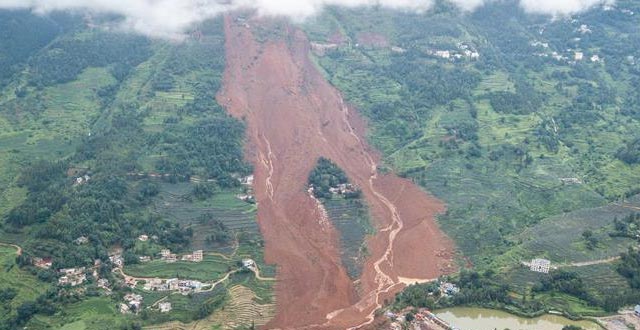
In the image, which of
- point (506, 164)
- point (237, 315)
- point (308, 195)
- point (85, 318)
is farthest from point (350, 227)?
point (85, 318)

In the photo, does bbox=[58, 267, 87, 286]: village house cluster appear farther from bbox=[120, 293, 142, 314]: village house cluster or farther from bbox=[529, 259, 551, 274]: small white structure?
bbox=[529, 259, 551, 274]: small white structure

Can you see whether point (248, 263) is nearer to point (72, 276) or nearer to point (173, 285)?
point (173, 285)

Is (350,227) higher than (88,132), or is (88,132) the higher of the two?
(88,132)

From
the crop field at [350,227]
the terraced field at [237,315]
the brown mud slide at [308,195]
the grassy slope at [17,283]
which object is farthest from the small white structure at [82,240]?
the crop field at [350,227]

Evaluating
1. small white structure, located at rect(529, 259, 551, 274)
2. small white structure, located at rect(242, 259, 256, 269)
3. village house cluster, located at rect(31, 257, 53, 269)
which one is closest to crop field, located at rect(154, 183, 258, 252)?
small white structure, located at rect(242, 259, 256, 269)

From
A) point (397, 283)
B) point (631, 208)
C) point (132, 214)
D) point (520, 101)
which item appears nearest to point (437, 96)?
point (520, 101)
